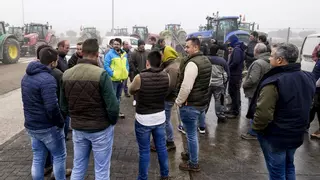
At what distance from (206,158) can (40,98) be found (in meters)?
2.76

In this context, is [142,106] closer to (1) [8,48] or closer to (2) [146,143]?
(2) [146,143]

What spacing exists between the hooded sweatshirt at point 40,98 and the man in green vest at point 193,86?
1.59m

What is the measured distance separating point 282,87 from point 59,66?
11.2 ft

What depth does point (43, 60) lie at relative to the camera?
3.04m

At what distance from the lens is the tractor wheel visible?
15.1m

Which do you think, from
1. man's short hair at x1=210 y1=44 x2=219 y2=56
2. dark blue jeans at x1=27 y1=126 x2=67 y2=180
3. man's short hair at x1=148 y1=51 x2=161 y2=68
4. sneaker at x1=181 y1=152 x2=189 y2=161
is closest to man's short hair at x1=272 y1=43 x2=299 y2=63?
man's short hair at x1=148 y1=51 x2=161 y2=68

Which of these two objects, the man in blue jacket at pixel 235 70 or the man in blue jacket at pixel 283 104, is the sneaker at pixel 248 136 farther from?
the man in blue jacket at pixel 283 104

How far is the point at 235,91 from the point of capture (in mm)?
6461

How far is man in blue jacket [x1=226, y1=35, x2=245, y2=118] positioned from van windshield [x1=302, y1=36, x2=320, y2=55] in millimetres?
3151

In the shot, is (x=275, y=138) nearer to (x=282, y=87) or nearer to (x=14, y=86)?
(x=282, y=87)

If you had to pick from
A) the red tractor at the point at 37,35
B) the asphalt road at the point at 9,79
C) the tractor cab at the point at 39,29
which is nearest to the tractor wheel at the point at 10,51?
the asphalt road at the point at 9,79

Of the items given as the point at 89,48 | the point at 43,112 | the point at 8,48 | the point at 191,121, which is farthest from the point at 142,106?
the point at 8,48

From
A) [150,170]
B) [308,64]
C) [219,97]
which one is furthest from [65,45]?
[308,64]

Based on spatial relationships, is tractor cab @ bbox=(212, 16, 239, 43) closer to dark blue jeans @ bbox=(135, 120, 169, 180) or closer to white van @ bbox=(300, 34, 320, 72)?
white van @ bbox=(300, 34, 320, 72)
